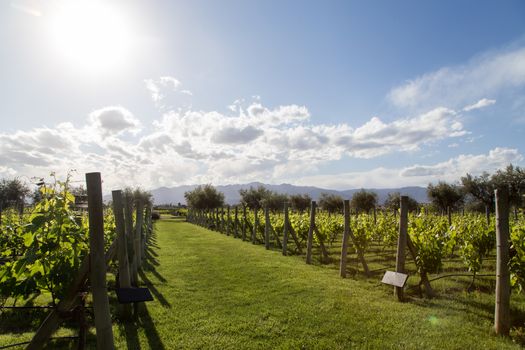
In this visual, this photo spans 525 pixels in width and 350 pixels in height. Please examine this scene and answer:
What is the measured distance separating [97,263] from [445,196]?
5330 cm

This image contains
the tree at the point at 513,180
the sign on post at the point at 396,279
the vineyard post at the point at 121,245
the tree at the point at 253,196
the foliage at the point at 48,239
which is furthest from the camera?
the tree at the point at 253,196

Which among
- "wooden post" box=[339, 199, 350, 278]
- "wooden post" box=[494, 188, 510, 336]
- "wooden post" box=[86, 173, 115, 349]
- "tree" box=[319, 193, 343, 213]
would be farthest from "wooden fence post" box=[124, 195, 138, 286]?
"tree" box=[319, 193, 343, 213]

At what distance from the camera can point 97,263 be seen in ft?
12.0

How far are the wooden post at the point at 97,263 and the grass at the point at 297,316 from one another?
1.33 metres

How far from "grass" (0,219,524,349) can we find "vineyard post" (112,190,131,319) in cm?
38

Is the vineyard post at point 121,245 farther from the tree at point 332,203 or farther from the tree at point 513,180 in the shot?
the tree at point 332,203

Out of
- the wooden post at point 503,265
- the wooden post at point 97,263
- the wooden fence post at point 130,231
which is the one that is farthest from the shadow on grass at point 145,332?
the wooden post at point 503,265

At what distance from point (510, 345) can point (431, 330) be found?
1.04m

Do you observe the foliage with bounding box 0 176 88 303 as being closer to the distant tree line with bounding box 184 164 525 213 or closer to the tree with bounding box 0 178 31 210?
the distant tree line with bounding box 184 164 525 213

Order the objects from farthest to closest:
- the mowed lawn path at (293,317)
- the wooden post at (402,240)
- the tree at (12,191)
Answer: the tree at (12,191) < the wooden post at (402,240) < the mowed lawn path at (293,317)

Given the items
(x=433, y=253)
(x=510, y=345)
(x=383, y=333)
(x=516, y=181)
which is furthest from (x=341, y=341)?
(x=516, y=181)

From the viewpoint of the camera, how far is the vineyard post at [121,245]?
5.70 meters

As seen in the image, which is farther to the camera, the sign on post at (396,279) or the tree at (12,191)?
the tree at (12,191)

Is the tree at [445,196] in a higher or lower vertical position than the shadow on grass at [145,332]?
higher
